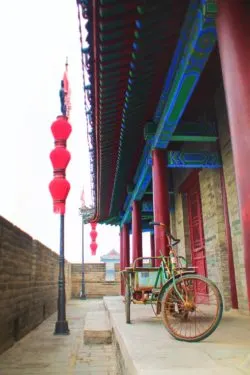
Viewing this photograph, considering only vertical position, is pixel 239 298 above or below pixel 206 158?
below

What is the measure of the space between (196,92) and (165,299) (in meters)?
4.11

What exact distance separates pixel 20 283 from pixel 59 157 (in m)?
2.71

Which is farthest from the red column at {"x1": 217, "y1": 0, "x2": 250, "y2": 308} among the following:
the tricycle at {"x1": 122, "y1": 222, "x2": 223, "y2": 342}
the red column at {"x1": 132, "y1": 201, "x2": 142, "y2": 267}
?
the red column at {"x1": 132, "y1": 201, "x2": 142, "y2": 267}

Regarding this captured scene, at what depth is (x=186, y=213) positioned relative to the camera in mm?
8984

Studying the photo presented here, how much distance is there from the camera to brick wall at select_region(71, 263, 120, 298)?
2266 cm

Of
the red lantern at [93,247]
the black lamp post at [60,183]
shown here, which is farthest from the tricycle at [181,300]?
the red lantern at [93,247]

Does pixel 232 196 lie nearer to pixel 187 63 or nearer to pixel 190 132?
pixel 190 132

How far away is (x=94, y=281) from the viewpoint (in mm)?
23000

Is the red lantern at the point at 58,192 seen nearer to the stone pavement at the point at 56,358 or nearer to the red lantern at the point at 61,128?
the red lantern at the point at 61,128

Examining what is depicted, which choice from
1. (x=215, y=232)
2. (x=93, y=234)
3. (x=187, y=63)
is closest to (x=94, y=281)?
(x=93, y=234)

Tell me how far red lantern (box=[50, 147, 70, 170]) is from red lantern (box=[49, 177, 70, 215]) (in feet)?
0.98

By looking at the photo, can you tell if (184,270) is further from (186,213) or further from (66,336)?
(186,213)

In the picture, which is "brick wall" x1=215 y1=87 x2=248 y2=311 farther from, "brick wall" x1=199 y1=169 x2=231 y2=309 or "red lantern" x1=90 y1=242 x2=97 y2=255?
"red lantern" x1=90 y1=242 x2=97 y2=255

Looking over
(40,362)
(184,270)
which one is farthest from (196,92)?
(40,362)
